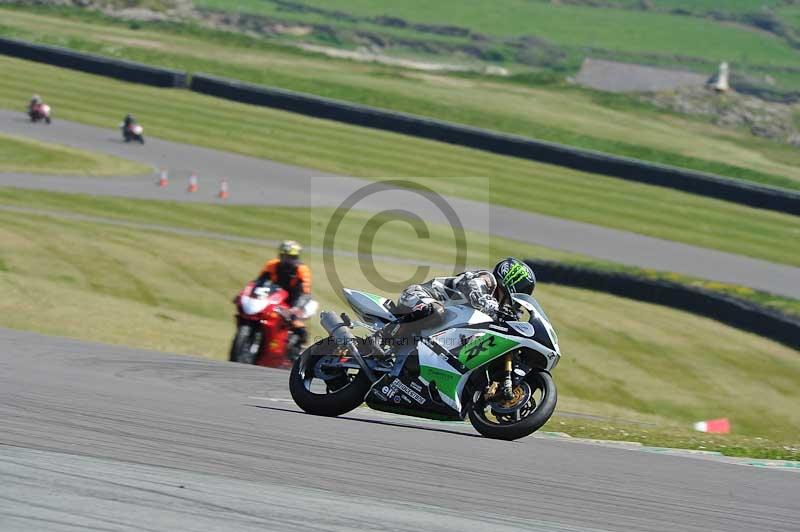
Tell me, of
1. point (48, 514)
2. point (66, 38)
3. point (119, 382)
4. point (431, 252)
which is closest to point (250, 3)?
point (66, 38)

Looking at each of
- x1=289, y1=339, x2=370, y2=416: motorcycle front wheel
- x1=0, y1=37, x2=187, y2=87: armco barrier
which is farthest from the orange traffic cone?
x1=0, y1=37, x2=187, y2=87: armco barrier

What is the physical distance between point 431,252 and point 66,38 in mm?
26466

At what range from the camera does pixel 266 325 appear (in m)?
14.1

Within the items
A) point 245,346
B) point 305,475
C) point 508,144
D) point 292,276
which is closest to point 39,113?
point 508,144

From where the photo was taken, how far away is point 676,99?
183 ft

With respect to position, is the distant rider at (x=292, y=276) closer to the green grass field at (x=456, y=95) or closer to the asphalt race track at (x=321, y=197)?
the asphalt race track at (x=321, y=197)

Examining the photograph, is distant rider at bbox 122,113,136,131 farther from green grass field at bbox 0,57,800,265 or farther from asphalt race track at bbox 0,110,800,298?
green grass field at bbox 0,57,800,265

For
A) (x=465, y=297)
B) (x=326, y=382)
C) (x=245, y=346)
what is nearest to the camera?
(x=465, y=297)

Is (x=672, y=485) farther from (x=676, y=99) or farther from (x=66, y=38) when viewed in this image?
(x=676, y=99)

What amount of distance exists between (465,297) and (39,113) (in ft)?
98.6

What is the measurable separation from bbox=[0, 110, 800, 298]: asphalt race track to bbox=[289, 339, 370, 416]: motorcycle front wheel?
19.3m

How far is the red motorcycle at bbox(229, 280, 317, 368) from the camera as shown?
13922mm

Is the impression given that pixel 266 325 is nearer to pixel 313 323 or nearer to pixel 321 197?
pixel 313 323

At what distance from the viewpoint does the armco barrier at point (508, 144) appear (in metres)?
35.6
